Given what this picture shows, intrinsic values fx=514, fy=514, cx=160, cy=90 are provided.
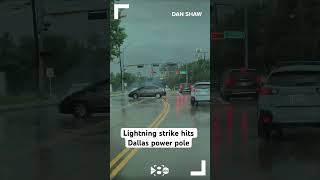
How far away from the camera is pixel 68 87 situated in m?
6.03

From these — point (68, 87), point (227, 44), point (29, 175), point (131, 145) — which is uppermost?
point (227, 44)

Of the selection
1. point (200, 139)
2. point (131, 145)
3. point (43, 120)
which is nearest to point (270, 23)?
point (200, 139)

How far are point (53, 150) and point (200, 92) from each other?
15.9 ft

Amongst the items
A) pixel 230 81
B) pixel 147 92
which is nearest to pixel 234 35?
pixel 230 81

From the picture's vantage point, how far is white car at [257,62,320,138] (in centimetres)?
605

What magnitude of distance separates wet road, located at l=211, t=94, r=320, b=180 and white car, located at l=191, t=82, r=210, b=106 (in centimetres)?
94

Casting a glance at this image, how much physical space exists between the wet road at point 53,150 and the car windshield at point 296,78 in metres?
2.45

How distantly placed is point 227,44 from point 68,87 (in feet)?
6.75

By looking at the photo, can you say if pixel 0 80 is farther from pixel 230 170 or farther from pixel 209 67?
pixel 209 67

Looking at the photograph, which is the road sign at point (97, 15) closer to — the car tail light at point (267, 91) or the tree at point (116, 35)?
the tree at point (116, 35)

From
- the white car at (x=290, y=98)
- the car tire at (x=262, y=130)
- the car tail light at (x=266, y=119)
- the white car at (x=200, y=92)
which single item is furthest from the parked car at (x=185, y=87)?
the car tire at (x=262, y=130)

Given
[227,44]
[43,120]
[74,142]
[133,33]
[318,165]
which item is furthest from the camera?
[43,120]
